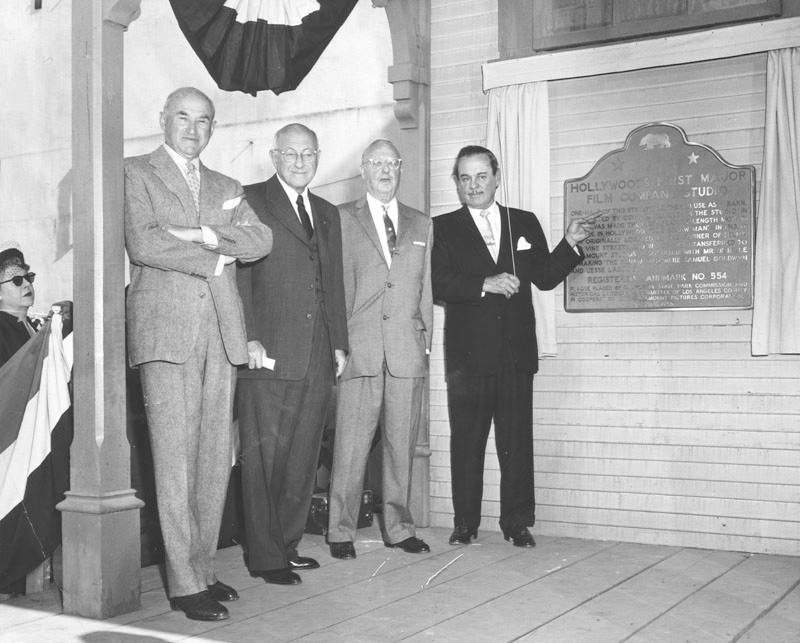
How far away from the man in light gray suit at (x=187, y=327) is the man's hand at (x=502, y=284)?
1471mm

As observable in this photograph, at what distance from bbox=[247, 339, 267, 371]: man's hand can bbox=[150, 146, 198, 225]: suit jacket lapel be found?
2.01ft

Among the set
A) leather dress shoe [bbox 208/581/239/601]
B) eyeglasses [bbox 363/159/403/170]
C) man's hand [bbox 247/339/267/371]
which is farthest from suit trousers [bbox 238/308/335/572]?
eyeglasses [bbox 363/159/403/170]

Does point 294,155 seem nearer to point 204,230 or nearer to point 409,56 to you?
point 204,230

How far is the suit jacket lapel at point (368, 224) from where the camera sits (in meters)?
4.93

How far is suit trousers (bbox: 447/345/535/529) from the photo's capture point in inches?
203

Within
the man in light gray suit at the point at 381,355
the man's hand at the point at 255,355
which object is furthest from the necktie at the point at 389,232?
the man's hand at the point at 255,355

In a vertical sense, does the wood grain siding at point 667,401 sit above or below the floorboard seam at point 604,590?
above

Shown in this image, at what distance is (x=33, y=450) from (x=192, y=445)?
0.66 metres

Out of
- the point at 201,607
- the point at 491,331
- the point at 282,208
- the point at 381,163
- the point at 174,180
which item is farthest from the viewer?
the point at 491,331

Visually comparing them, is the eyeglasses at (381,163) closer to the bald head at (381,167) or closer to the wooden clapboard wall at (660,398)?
the bald head at (381,167)

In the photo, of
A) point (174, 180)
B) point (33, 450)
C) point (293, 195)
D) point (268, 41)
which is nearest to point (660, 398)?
point (293, 195)

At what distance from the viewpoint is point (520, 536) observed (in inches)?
199

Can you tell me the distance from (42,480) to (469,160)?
2.61 meters

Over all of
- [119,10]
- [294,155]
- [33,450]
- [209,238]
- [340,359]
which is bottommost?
[33,450]
